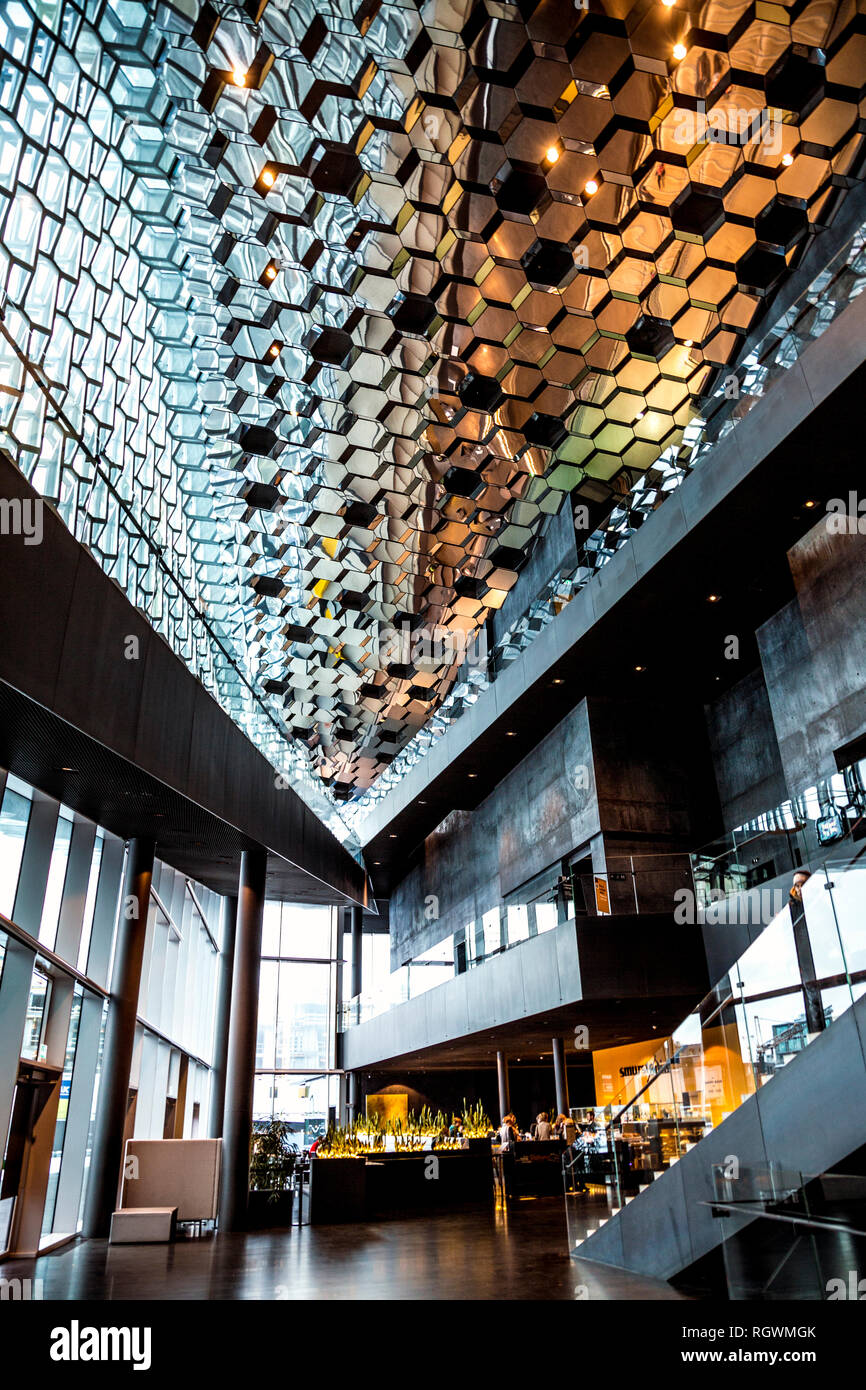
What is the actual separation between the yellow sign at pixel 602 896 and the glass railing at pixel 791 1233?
5.43m

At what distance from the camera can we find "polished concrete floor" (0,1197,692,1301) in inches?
215

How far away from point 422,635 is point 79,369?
27.9 feet

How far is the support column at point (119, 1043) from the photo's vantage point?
8961 millimetres

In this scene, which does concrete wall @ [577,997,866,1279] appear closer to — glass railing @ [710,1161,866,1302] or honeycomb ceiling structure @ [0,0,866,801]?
glass railing @ [710,1161,866,1302]

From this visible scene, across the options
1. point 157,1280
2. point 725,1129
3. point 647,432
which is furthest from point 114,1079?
point 647,432

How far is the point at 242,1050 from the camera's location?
1078 cm

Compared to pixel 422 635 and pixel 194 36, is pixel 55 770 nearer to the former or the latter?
pixel 194 36

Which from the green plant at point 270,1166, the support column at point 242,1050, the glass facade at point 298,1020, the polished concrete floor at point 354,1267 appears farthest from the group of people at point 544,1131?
the glass facade at point 298,1020

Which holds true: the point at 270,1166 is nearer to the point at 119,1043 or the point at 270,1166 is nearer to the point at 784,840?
the point at 119,1043

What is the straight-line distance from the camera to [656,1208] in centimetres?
599

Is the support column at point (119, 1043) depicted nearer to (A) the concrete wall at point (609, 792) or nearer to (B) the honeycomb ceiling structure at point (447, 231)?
(B) the honeycomb ceiling structure at point (447, 231)

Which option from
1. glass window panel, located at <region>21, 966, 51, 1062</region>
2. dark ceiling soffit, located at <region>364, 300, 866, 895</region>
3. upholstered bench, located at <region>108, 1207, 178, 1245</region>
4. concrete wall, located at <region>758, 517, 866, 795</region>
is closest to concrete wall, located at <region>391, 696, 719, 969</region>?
dark ceiling soffit, located at <region>364, 300, 866, 895</region>

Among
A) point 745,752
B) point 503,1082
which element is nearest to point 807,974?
point 745,752

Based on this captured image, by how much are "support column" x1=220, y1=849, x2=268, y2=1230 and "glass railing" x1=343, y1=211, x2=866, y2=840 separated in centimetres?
514
